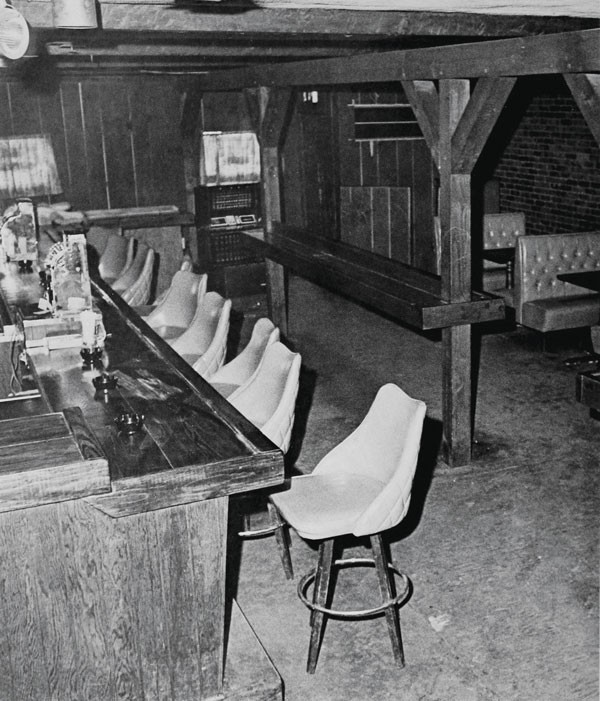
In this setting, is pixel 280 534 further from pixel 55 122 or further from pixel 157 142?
pixel 157 142

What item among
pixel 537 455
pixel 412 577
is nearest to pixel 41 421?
pixel 412 577

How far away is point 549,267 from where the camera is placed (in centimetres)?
720

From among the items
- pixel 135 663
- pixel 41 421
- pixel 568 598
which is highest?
pixel 41 421

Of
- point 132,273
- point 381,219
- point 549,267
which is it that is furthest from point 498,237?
point 132,273

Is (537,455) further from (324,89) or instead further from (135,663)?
(324,89)

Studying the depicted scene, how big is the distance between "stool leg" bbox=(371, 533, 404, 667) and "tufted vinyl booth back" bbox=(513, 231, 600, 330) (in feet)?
13.7

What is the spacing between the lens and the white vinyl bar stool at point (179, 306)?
591cm

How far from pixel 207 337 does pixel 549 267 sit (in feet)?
10.9

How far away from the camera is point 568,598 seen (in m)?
3.79

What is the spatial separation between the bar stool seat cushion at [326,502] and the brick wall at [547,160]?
19.8 feet

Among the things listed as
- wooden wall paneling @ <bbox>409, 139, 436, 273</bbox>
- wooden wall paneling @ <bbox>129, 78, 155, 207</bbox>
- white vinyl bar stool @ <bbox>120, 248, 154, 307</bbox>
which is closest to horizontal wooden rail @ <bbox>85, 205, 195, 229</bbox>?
wooden wall paneling @ <bbox>129, 78, 155, 207</bbox>

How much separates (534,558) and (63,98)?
8278 millimetres

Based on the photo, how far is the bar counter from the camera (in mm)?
2604

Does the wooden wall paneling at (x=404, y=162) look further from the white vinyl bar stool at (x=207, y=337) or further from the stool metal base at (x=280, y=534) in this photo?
the stool metal base at (x=280, y=534)
